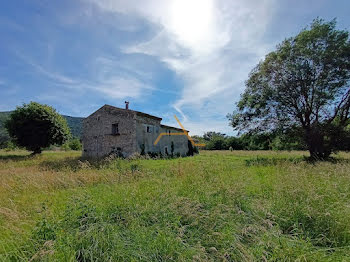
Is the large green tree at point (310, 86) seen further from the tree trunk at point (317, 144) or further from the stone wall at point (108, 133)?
the stone wall at point (108, 133)

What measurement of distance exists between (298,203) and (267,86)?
12.9 m

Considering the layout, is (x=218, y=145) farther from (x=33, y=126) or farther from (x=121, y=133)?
(x=33, y=126)

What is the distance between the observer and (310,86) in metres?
12.3

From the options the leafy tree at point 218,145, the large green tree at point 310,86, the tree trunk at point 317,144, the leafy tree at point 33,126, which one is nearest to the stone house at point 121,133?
the leafy tree at point 33,126

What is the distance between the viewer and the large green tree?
38.7 feet

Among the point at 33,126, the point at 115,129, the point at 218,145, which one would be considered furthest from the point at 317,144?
the point at 218,145

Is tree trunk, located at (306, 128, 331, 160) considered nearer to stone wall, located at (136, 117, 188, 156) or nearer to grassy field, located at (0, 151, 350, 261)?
grassy field, located at (0, 151, 350, 261)

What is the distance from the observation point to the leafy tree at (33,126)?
19078 mm

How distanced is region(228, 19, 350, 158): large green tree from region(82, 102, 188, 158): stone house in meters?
10.8

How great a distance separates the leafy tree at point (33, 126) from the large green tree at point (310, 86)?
75.8ft

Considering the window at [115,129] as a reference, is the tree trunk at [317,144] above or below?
below

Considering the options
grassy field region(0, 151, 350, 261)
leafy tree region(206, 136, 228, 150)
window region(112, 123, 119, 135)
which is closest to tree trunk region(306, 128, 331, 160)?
grassy field region(0, 151, 350, 261)

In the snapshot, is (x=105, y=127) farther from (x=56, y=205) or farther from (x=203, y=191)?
(x=203, y=191)

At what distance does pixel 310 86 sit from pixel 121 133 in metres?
17.6
